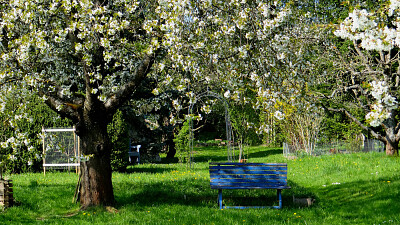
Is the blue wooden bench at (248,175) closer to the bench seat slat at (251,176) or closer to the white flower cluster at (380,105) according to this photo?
the bench seat slat at (251,176)

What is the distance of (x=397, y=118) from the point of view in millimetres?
17469

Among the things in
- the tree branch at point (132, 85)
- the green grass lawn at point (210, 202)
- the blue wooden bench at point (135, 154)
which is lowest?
the green grass lawn at point (210, 202)

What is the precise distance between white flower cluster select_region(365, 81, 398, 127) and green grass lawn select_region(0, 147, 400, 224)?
2871 millimetres

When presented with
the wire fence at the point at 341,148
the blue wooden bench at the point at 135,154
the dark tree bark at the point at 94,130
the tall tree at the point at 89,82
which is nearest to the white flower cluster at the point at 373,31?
the tall tree at the point at 89,82

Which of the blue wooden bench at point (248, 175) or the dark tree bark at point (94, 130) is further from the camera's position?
the blue wooden bench at point (248, 175)

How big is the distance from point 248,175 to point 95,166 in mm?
2881

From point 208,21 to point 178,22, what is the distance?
4.04 feet

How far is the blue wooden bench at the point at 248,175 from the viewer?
776cm

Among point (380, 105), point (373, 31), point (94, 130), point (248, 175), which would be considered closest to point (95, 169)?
point (94, 130)

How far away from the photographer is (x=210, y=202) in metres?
8.05

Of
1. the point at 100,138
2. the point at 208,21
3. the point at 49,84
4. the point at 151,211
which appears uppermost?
the point at 208,21

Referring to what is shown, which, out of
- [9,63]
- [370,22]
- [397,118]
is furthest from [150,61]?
[397,118]

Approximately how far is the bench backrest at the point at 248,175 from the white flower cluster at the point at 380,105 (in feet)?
12.2

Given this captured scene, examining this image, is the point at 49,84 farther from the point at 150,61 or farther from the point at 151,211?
the point at 151,211
